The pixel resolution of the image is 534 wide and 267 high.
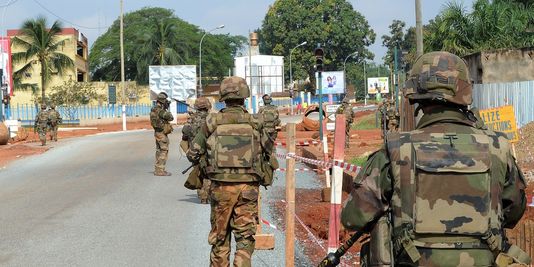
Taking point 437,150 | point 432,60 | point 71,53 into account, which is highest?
point 71,53

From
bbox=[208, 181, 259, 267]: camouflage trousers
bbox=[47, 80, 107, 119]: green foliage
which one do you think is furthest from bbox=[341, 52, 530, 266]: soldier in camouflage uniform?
bbox=[47, 80, 107, 119]: green foliage

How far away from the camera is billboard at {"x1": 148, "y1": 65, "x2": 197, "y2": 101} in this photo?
4922 cm

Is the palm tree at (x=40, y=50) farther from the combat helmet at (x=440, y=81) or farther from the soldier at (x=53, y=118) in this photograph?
the combat helmet at (x=440, y=81)

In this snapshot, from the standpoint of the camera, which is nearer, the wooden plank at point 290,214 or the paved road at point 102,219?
the wooden plank at point 290,214

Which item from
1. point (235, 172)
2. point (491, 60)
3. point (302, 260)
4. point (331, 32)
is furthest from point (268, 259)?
point (331, 32)

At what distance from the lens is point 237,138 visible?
6527 millimetres

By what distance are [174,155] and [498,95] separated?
9568 mm

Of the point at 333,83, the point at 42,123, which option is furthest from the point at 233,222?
the point at 333,83

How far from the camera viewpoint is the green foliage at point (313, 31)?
94.3 metres

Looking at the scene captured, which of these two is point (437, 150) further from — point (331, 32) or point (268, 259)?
point (331, 32)

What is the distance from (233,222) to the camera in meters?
6.38

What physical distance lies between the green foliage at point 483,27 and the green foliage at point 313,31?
66.7 m

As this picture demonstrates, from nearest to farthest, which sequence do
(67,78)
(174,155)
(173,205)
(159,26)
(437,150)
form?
(437,150) → (173,205) → (174,155) → (67,78) → (159,26)

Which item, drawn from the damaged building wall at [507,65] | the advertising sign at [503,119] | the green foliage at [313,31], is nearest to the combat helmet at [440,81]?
the advertising sign at [503,119]
